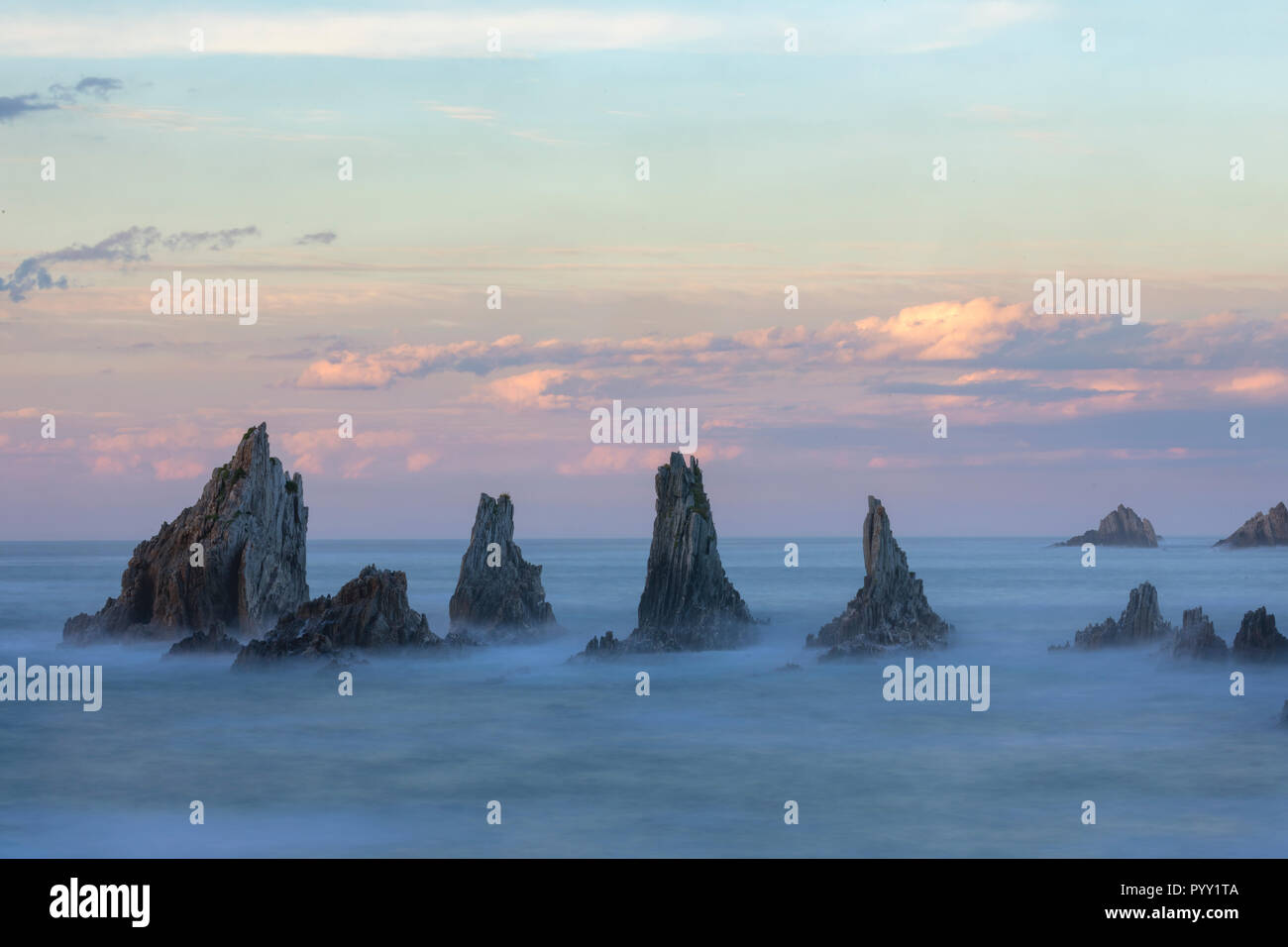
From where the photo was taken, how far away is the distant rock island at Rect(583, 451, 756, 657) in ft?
199

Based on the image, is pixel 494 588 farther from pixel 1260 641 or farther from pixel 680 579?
pixel 1260 641

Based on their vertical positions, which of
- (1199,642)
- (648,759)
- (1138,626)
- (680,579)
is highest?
(680,579)

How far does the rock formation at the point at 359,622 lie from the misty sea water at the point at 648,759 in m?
1.78

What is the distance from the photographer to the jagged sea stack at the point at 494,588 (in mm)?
66000

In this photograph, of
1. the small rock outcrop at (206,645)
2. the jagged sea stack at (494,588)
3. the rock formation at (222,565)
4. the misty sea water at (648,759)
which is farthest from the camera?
the jagged sea stack at (494,588)

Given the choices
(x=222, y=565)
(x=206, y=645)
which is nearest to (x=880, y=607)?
(x=206, y=645)

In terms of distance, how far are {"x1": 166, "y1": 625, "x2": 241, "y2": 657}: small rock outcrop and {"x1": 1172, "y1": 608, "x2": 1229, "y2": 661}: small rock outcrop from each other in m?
38.3

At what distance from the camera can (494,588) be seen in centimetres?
6694

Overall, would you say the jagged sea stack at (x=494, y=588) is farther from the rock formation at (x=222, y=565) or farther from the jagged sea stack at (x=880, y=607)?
the jagged sea stack at (x=880, y=607)

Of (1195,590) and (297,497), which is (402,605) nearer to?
(297,497)

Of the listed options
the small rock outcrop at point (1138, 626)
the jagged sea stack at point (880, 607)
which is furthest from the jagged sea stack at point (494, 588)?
the small rock outcrop at point (1138, 626)

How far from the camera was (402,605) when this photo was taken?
59.8 m

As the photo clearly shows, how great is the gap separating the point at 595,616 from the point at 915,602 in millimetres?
32312

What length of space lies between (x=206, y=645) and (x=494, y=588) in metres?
13.9
